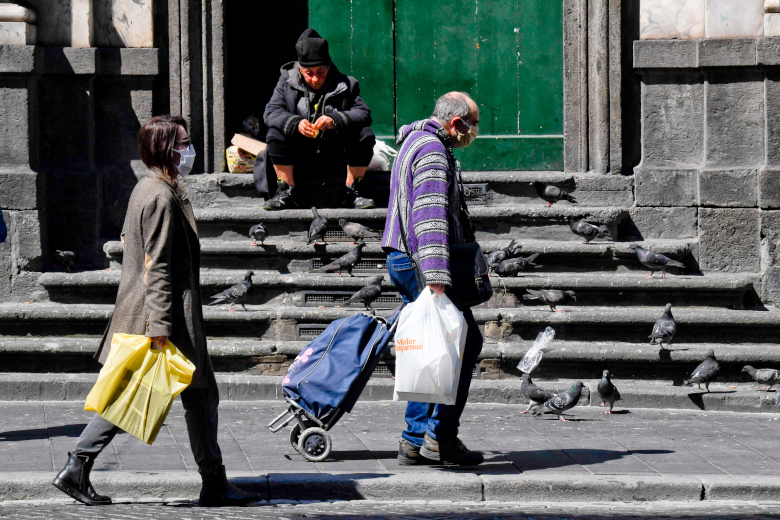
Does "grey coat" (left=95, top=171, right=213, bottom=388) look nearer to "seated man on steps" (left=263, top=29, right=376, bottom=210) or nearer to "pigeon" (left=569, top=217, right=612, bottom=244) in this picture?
"seated man on steps" (left=263, top=29, right=376, bottom=210)

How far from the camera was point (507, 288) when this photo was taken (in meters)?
9.77

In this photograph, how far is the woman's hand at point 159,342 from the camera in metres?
5.76

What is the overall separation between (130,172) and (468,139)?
509cm

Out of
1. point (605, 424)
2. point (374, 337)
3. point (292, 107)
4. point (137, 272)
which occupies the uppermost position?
point (292, 107)

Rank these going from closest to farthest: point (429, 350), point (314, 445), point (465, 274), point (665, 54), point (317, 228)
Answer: point (429, 350) → point (465, 274) → point (314, 445) → point (317, 228) → point (665, 54)

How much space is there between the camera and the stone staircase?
9180 mm

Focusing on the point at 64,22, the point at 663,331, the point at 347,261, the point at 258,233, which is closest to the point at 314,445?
the point at 347,261

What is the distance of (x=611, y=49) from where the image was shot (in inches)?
428

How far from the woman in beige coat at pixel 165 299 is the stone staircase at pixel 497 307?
2948 millimetres

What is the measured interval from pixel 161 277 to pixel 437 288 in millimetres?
1533

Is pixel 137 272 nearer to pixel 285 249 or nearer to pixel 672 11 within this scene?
pixel 285 249

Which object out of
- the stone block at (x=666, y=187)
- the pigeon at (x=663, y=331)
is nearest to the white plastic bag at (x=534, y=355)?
the pigeon at (x=663, y=331)

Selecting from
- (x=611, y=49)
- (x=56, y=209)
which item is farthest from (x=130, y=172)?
(x=611, y=49)

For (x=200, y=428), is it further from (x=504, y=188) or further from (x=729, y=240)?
(x=729, y=240)
